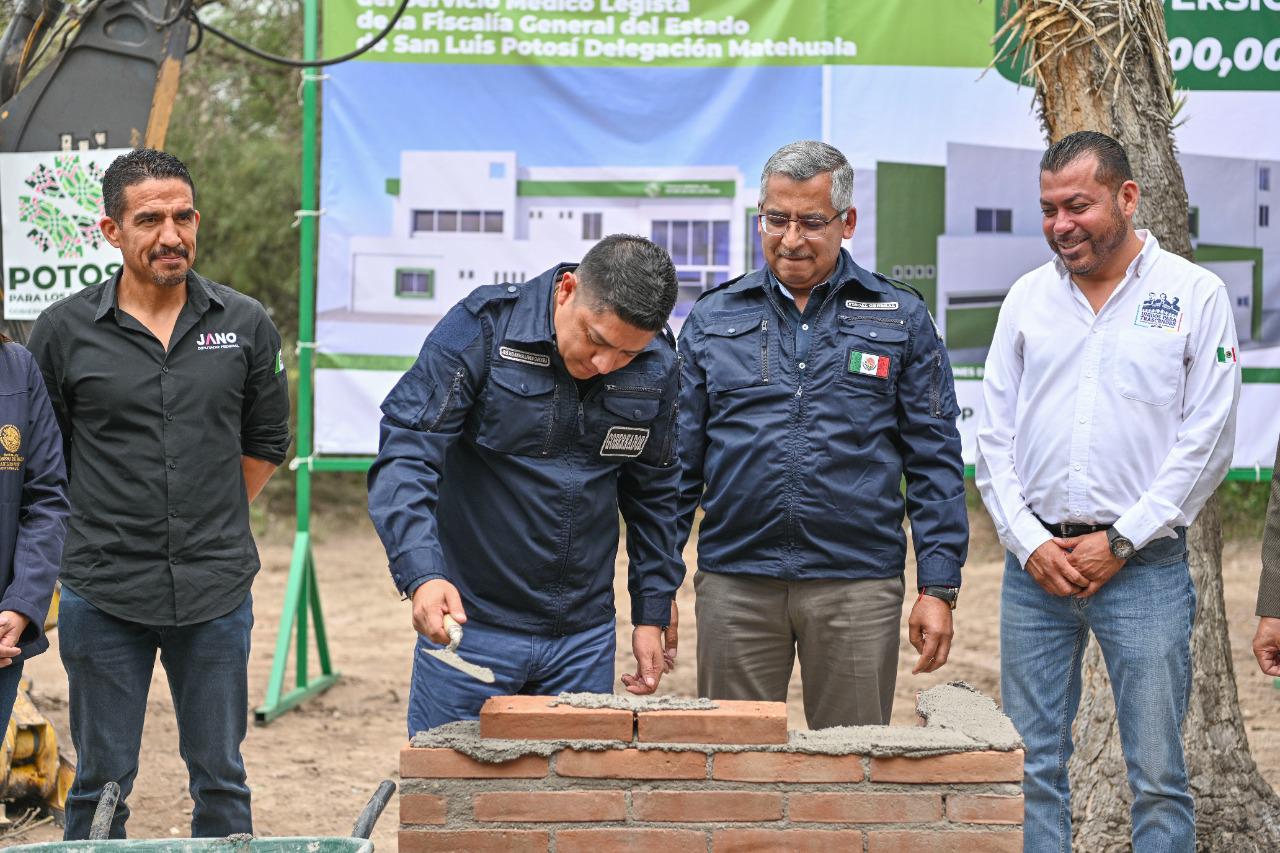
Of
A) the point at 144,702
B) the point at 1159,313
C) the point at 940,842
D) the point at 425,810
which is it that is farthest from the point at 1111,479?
the point at 144,702

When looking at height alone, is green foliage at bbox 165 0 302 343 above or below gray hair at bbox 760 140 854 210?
above

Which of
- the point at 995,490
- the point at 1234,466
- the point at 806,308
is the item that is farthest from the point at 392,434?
the point at 1234,466

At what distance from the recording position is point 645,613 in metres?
3.77

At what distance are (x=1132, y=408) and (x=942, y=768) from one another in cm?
122

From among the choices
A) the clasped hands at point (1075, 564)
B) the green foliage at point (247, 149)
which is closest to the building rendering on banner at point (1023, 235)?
Result: the clasped hands at point (1075, 564)

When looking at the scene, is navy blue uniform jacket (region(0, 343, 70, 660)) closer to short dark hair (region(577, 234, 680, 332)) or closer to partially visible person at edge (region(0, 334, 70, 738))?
partially visible person at edge (region(0, 334, 70, 738))

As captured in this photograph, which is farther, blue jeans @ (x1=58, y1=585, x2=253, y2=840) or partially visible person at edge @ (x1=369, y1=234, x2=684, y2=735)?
blue jeans @ (x1=58, y1=585, x2=253, y2=840)

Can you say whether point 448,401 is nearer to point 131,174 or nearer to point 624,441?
point 624,441

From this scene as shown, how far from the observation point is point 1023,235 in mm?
6621

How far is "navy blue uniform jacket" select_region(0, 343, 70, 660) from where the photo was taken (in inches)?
142

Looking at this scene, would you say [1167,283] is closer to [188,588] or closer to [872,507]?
Answer: [872,507]

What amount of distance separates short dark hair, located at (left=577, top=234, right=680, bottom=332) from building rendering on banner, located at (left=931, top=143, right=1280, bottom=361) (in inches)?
140

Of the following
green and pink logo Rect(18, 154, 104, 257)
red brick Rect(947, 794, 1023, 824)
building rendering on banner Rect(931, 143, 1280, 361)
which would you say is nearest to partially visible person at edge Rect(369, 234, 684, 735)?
red brick Rect(947, 794, 1023, 824)

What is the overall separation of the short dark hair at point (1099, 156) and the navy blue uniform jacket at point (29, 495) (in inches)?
107
